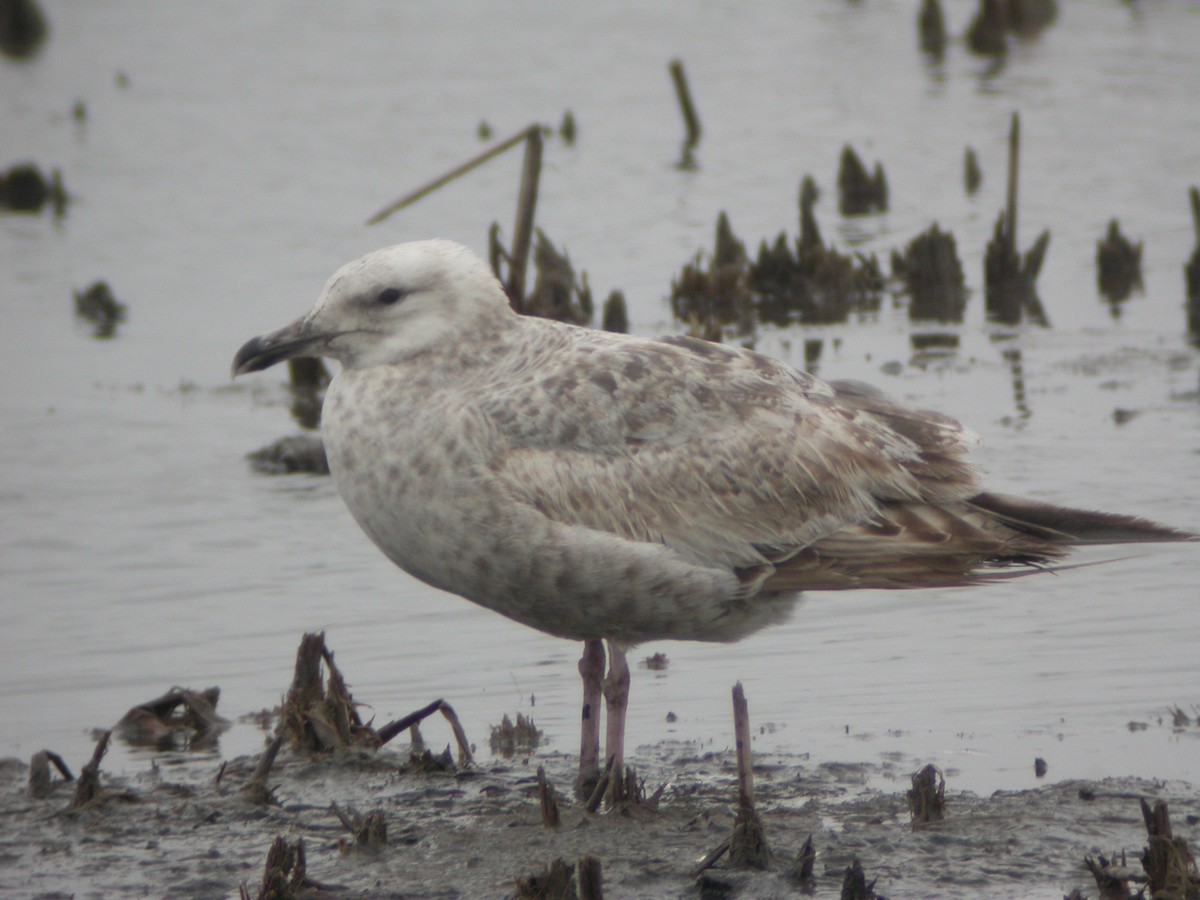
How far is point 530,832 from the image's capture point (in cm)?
530

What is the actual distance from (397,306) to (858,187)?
36.3 ft

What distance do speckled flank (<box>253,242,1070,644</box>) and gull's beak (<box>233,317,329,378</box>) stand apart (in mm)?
55

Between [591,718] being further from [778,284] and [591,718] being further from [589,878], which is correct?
[778,284]

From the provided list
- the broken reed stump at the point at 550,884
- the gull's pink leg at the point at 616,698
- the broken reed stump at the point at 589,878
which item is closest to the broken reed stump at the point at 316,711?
the gull's pink leg at the point at 616,698

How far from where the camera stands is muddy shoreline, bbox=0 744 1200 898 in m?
4.90

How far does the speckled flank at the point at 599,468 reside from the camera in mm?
5371

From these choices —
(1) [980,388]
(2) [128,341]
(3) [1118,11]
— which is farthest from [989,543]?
(3) [1118,11]

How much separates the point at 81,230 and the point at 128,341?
3.86m

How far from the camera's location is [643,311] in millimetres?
12969

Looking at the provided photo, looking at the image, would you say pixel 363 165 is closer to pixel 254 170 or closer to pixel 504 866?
pixel 254 170

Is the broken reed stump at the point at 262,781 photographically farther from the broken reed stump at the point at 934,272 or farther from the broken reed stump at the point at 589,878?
the broken reed stump at the point at 934,272

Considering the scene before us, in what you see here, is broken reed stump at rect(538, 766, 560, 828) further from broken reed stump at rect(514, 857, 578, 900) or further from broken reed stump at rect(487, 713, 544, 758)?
broken reed stump at rect(487, 713, 544, 758)

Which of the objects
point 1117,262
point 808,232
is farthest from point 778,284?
point 1117,262

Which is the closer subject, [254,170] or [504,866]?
[504,866]
